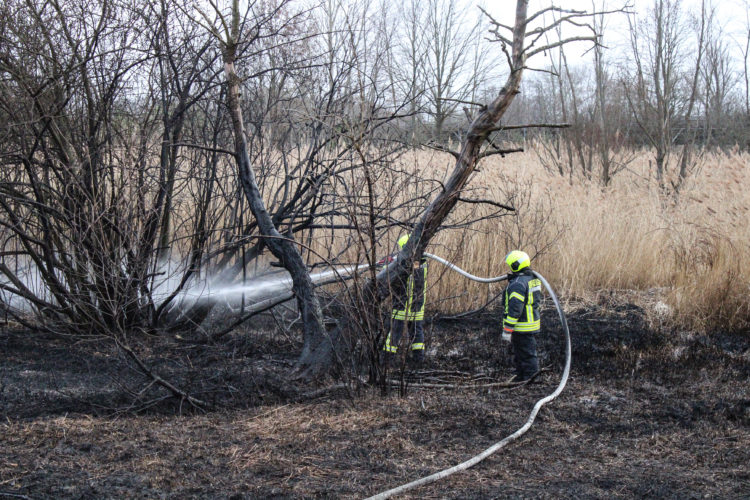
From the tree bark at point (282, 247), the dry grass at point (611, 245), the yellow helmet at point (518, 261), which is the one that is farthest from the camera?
the dry grass at point (611, 245)

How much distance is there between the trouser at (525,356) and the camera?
5.86 m

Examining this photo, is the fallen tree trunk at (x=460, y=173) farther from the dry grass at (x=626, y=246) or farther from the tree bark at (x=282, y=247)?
the dry grass at (x=626, y=246)

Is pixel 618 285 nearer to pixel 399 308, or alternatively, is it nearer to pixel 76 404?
pixel 399 308

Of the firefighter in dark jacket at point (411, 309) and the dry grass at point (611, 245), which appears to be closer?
the firefighter in dark jacket at point (411, 309)

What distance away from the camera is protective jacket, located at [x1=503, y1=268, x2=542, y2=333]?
588cm

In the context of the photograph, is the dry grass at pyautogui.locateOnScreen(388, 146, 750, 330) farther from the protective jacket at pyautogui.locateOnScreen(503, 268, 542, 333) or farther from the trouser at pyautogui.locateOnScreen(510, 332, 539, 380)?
the trouser at pyautogui.locateOnScreen(510, 332, 539, 380)

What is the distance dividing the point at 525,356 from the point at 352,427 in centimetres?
220

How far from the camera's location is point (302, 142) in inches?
275

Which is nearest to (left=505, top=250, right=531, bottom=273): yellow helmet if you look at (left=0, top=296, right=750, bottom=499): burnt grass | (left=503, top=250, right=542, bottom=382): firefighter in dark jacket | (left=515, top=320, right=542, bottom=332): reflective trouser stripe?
(left=503, top=250, right=542, bottom=382): firefighter in dark jacket

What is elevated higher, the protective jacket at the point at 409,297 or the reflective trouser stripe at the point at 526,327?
the protective jacket at the point at 409,297

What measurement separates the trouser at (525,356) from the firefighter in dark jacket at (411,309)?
867 millimetres

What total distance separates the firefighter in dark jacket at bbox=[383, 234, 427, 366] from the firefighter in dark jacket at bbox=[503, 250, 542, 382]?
76 centimetres

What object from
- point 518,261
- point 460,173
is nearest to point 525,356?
point 518,261

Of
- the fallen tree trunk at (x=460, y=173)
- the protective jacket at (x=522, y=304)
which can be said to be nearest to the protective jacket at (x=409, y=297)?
the fallen tree trunk at (x=460, y=173)
